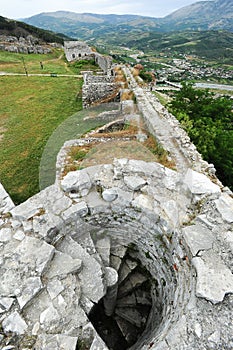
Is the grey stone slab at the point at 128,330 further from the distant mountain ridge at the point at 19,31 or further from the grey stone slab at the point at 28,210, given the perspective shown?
the distant mountain ridge at the point at 19,31

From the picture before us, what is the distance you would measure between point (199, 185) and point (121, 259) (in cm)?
267

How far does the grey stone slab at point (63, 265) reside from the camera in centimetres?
380

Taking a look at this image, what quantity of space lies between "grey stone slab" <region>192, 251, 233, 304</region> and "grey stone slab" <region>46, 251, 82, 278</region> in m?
2.04

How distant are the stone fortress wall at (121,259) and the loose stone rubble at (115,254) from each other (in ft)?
0.05

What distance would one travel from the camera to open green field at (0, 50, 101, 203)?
1068 centimetres

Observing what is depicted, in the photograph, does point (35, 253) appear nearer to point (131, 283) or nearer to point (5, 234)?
point (5, 234)

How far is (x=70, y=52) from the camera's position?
1291 inches

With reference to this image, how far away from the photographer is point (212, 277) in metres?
3.38

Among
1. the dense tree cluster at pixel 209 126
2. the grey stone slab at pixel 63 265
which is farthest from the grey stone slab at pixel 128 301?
the dense tree cluster at pixel 209 126

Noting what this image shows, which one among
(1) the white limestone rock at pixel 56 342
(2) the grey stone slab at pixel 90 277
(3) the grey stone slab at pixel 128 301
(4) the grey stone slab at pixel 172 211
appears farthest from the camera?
(3) the grey stone slab at pixel 128 301

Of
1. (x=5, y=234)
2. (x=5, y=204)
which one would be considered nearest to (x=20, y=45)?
(x=5, y=204)

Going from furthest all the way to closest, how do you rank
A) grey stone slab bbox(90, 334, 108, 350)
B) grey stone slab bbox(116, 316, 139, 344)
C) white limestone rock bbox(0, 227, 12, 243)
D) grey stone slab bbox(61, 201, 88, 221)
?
grey stone slab bbox(116, 316, 139, 344)
grey stone slab bbox(61, 201, 88, 221)
white limestone rock bbox(0, 227, 12, 243)
grey stone slab bbox(90, 334, 108, 350)

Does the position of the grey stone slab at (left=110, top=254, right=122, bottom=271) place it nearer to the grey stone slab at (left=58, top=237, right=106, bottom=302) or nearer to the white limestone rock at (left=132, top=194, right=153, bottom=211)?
the grey stone slab at (left=58, top=237, right=106, bottom=302)

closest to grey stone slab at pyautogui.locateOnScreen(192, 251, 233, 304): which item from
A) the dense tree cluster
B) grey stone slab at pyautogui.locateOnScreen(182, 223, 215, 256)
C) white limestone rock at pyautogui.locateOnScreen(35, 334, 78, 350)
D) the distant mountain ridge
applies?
grey stone slab at pyautogui.locateOnScreen(182, 223, 215, 256)
